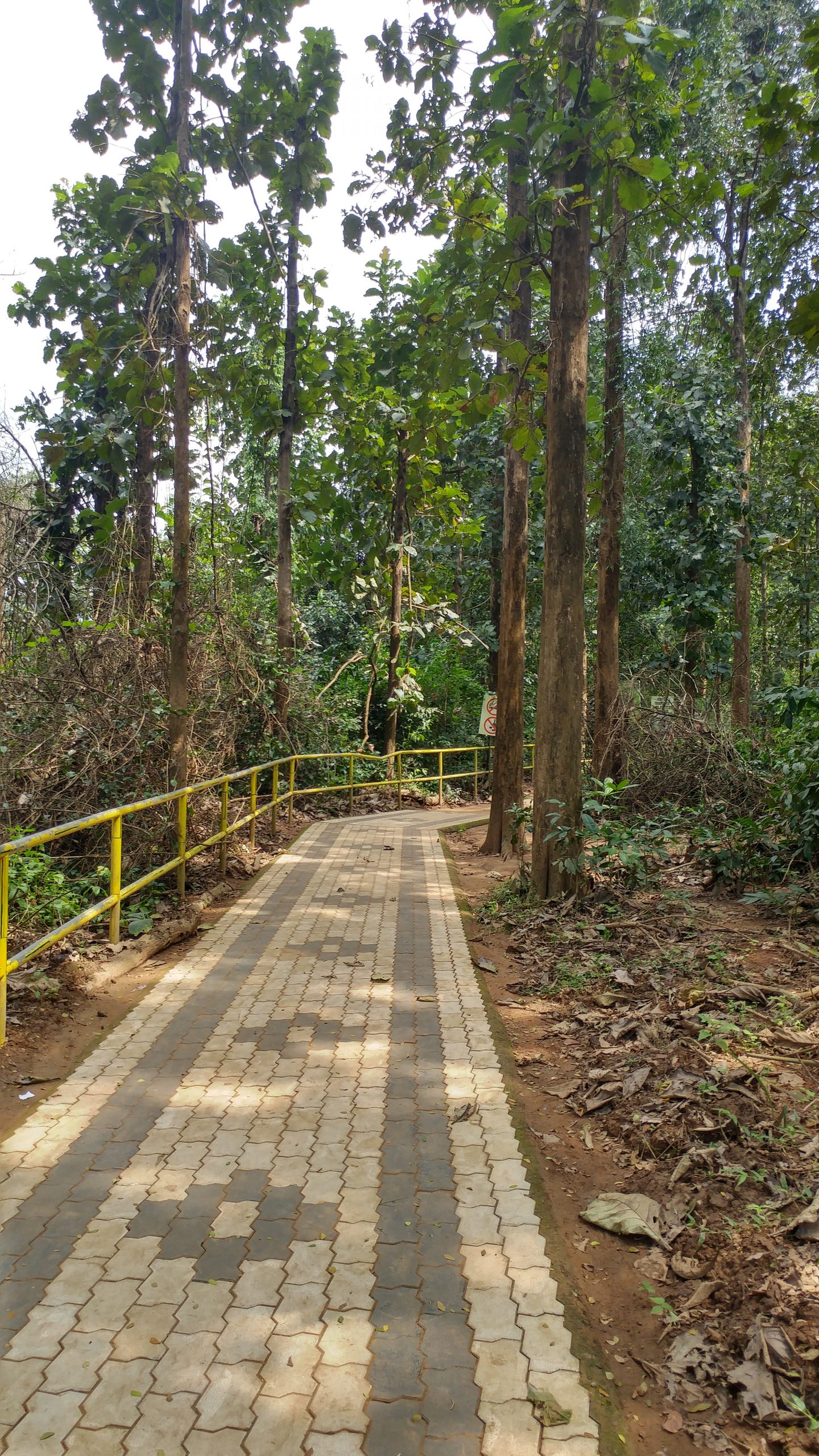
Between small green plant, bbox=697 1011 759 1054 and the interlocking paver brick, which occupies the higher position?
small green plant, bbox=697 1011 759 1054

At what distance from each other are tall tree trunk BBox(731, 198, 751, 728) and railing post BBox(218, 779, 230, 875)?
10750 millimetres

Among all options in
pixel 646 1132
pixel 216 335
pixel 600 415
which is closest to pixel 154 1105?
pixel 646 1132

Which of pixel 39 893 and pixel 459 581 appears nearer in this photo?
pixel 39 893

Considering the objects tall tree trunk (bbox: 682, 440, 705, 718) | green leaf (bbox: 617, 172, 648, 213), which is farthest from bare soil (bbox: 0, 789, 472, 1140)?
tall tree trunk (bbox: 682, 440, 705, 718)

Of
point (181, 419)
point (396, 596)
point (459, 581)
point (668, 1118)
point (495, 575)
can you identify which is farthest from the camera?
point (459, 581)

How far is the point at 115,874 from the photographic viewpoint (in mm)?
6148

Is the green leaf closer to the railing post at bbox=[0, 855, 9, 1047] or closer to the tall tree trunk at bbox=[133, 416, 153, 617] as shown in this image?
the tall tree trunk at bbox=[133, 416, 153, 617]

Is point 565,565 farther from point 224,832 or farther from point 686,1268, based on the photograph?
point 686,1268

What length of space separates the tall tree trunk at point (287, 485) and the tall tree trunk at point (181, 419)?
6258mm

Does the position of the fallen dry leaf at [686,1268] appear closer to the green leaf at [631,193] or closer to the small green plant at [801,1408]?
the small green plant at [801,1408]

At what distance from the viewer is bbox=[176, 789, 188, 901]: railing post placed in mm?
7773

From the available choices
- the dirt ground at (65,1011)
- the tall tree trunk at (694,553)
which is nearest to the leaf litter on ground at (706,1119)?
the dirt ground at (65,1011)

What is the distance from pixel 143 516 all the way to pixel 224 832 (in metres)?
4.54

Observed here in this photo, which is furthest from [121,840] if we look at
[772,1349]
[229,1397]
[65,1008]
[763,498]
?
[763,498]
